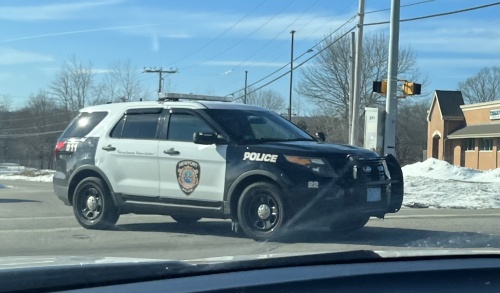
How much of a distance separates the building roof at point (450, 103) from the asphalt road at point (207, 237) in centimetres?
3694

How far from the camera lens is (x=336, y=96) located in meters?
39.6

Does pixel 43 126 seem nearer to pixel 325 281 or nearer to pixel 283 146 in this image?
pixel 283 146

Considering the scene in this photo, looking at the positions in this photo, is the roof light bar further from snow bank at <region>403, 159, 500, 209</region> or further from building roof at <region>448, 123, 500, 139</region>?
building roof at <region>448, 123, 500, 139</region>

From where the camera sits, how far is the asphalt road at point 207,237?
705 cm

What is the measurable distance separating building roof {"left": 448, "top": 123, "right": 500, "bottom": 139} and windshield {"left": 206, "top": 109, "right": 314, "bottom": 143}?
33484 mm

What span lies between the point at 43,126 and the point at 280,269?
69995 mm

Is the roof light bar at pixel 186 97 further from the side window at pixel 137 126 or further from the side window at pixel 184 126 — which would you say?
the side window at pixel 184 126

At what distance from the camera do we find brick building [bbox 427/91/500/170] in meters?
39.6

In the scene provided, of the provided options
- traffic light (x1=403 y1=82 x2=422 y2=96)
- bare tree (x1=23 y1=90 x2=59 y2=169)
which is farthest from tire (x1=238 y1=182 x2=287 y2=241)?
bare tree (x1=23 y1=90 x2=59 y2=169)

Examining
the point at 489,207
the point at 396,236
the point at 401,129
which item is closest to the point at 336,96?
the point at 401,129

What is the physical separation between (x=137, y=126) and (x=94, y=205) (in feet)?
4.59

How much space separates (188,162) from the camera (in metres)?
7.82

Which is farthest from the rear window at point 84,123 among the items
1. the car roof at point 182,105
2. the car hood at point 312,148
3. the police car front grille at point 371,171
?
the police car front grille at point 371,171

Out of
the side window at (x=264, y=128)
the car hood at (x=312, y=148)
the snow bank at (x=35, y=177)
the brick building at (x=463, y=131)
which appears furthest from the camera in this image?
the brick building at (x=463, y=131)
